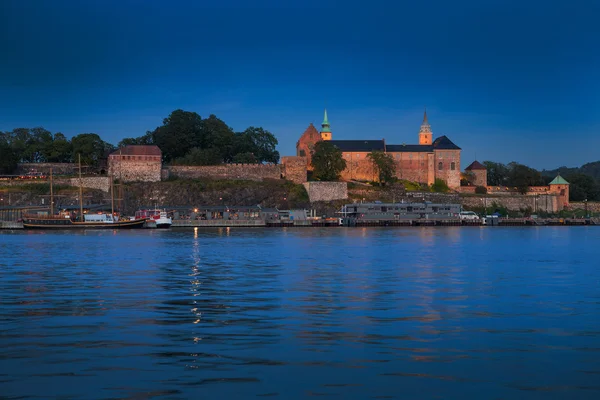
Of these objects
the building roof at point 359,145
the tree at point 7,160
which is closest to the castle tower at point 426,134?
the building roof at point 359,145

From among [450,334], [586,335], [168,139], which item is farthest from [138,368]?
[168,139]

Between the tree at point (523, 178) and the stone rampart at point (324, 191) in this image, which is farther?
the tree at point (523, 178)

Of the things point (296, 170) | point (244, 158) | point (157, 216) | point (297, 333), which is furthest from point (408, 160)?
point (297, 333)

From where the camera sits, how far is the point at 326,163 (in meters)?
111

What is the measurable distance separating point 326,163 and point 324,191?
6.13 m

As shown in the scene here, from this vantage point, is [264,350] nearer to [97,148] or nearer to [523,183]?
[97,148]

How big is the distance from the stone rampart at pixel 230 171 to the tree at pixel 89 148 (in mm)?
14868

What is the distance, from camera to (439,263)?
123 feet

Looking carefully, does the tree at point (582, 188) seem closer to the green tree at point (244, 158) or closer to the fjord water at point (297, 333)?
the green tree at point (244, 158)

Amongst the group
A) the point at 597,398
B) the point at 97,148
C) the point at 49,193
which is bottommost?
the point at 597,398

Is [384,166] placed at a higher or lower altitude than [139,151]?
lower

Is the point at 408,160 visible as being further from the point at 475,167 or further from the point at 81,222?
the point at 81,222

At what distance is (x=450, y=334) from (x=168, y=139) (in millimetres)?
104752

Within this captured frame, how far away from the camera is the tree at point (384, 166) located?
372 feet
